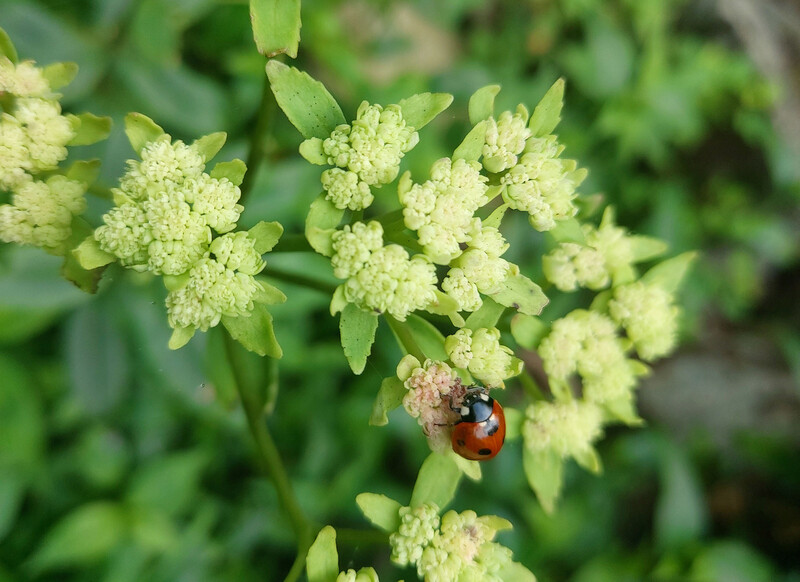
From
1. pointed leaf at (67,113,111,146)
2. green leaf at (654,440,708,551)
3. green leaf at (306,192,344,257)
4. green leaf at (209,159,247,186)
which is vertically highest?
green leaf at (306,192,344,257)

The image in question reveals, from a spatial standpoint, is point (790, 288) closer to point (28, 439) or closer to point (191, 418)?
point (191, 418)

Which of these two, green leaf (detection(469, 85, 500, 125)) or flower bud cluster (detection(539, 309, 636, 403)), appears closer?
green leaf (detection(469, 85, 500, 125))

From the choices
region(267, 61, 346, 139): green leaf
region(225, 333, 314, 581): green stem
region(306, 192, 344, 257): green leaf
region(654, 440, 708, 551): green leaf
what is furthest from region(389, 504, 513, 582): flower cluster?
region(654, 440, 708, 551): green leaf

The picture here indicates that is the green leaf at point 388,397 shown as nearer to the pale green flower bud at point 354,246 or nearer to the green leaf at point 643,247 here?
the pale green flower bud at point 354,246

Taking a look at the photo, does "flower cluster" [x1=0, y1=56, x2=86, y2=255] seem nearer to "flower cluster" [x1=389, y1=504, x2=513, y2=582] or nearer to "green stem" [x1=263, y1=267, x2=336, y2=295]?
"green stem" [x1=263, y1=267, x2=336, y2=295]

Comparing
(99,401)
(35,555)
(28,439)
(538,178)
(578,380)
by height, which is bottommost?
(35,555)

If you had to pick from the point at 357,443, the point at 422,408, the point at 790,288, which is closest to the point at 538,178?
the point at 422,408
